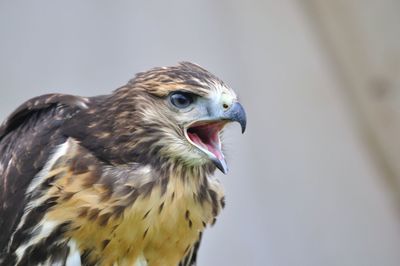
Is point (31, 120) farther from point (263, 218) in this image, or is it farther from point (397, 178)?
point (397, 178)

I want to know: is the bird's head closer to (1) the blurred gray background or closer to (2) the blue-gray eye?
(2) the blue-gray eye

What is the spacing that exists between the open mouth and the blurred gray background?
1544 mm

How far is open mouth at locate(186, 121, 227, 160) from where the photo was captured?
2.38m

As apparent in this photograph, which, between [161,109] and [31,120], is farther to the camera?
[31,120]

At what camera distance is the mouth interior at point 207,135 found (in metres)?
2.40

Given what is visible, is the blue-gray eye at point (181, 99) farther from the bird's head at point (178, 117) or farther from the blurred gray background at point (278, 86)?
the blurred gray background at point (278, 86)

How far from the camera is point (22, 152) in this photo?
2508mm

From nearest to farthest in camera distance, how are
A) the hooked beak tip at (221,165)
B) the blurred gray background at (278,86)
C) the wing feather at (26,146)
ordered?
the hooked beak tip at (221,165), the wing feather at (26,146), the blurred gray background at (278,86)

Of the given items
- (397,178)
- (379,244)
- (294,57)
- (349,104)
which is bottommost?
(379,244)

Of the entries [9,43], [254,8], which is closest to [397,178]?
[254,8]

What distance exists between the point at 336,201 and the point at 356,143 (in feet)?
1.00

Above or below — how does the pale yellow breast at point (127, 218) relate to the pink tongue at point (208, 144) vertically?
below

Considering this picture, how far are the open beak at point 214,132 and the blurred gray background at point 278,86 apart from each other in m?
1.55

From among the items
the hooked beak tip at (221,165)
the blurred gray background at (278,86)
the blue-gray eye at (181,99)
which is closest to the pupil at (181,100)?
the blue-gray eye at (181,99)
